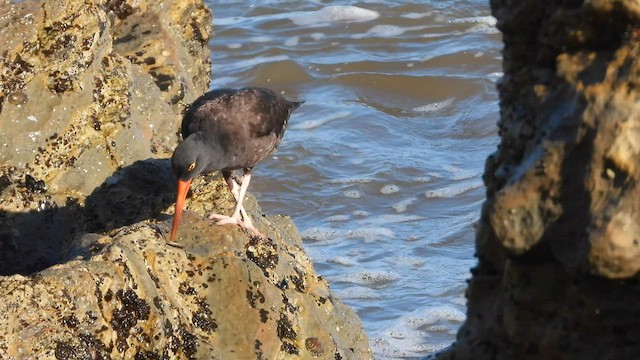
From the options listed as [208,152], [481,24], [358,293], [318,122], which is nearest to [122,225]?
[208,152]

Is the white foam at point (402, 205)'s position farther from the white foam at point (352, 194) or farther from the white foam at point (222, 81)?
the white foam at point (222, 81)

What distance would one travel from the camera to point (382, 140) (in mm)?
10273

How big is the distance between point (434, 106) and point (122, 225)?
6.51 metres

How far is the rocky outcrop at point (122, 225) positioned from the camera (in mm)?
3889

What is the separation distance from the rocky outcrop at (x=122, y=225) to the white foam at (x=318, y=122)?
376cm

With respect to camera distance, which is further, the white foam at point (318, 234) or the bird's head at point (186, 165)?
the white foam at point (318, 234)

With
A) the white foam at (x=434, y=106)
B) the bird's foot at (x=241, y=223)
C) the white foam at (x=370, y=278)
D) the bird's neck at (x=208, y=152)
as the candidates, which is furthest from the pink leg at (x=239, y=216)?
the white foam at (x=434, y=106)

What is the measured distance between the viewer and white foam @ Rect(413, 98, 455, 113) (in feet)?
36.8

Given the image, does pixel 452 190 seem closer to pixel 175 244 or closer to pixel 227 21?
pixel 175 244

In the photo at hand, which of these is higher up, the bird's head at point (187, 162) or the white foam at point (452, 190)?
the bird's head at point (187, 162)

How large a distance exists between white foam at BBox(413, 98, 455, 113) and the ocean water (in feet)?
0.07

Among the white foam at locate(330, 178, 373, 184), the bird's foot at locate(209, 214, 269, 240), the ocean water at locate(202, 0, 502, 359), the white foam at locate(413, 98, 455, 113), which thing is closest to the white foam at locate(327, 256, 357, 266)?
the ocean water at locate(202, 0, 502, 359)

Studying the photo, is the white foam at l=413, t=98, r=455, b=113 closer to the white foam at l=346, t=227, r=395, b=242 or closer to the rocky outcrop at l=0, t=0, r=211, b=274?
the white foam at l=346, t=227, r=395, b=242

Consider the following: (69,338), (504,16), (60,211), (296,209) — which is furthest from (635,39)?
(296,209)
